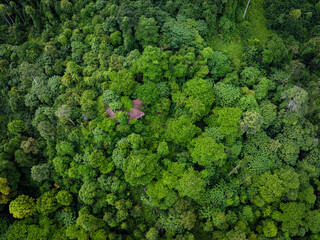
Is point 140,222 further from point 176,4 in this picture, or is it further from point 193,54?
point 176,4

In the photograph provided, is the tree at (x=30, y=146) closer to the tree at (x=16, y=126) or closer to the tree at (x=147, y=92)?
the tree at (x=16, y=126)

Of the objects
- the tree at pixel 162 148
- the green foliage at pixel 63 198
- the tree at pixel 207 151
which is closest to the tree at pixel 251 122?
the tree at pixel 207 151

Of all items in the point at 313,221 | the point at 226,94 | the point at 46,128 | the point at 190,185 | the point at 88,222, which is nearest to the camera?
the point at 190,185

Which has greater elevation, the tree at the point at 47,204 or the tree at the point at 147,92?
the tree at the point at 147,92

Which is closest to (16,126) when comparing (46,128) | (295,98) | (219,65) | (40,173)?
(46,128)

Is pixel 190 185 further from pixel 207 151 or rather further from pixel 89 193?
pixel 89 193
